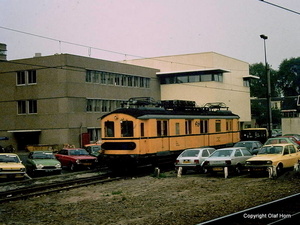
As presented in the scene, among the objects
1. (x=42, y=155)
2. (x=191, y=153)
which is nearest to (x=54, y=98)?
(x=42, y=155)

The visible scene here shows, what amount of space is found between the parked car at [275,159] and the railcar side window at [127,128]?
21.0 ft

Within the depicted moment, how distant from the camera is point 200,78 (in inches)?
2260

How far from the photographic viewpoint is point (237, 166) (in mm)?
19688

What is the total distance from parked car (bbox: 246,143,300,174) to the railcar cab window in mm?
5816

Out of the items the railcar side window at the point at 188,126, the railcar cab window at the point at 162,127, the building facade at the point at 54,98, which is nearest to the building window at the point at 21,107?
the building facade at the point at 54,98

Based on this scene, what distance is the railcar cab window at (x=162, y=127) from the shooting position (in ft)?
74.9

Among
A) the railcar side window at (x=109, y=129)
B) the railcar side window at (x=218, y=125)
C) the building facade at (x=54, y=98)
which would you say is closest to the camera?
the railcar side window at (x=109, y=129)

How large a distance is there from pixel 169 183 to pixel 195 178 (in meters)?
1.81

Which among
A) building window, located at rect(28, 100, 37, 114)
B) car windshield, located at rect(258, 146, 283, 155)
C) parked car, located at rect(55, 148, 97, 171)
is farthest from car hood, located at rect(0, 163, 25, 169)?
building window, located at rect(28, 100, 37, 114)

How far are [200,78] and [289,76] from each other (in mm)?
53440

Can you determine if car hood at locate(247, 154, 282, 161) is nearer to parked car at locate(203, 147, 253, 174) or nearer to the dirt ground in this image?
the dirt ground

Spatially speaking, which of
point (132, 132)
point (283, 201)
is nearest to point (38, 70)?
point (132, 132)

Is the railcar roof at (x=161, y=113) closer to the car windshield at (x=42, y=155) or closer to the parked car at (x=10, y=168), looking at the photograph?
the car windshield at (x=42, y=155)

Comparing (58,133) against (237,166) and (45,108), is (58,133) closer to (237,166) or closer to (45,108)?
(45,108)
